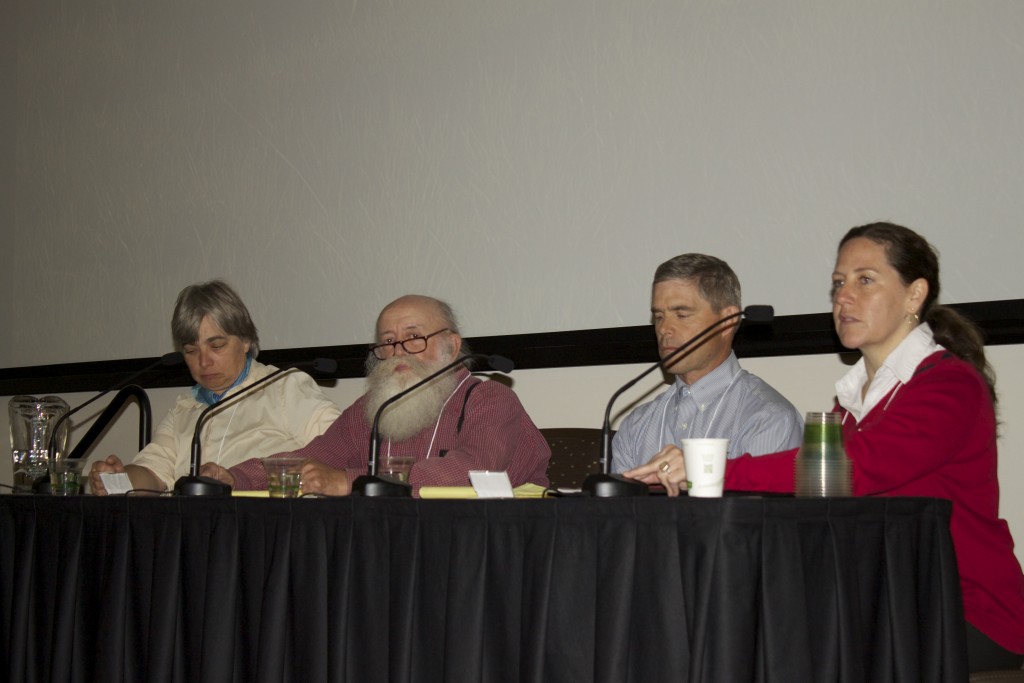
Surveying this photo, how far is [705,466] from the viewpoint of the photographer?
183 cm

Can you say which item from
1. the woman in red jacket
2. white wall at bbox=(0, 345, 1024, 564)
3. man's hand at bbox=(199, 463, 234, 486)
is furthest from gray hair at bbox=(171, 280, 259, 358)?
the woman in red jacket

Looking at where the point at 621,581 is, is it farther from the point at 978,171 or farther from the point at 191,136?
the point at 191,136

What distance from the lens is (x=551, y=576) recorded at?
1.76 meters

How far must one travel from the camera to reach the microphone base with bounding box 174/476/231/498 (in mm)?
2287

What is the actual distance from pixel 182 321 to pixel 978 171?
7.85 ft

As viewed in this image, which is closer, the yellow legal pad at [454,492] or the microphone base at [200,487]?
the yellow legal pad at [454,492]

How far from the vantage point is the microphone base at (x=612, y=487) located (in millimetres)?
1805

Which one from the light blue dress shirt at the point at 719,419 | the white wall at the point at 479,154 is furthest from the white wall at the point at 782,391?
the light blue dress shirt at the point at 719,419

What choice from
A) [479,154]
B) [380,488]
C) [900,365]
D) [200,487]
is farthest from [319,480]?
[479,154]

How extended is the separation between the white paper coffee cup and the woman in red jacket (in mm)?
182

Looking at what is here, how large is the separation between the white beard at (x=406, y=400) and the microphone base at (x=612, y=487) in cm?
127

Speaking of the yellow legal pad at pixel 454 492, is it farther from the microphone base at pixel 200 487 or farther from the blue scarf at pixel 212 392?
the blue scarf at pixel 212 392

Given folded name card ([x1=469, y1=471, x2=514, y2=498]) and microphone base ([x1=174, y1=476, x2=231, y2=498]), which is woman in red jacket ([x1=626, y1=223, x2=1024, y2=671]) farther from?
microphone base ([x1=174, y1=476, x2=231, y2=498])

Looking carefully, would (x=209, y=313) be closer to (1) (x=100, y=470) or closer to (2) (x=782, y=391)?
(1) (x=100, y=470)
